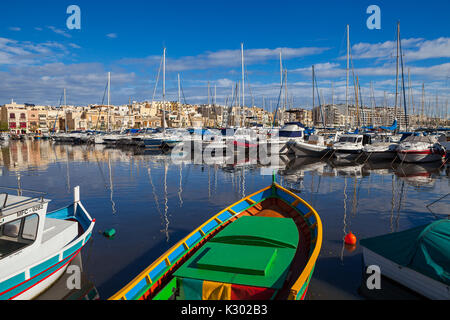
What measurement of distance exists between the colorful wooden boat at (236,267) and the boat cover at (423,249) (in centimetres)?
192

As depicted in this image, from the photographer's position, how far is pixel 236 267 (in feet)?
21.5

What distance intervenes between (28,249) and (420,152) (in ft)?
126

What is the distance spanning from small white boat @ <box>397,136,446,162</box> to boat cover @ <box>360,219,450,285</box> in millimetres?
30219

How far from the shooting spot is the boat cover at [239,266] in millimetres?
6133

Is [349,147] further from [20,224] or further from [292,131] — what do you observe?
[20,224]

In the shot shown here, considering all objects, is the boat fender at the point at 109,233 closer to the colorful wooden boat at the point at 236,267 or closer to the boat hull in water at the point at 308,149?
the colorful wooden boat at the point at 236,267

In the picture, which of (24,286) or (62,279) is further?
(62,279)

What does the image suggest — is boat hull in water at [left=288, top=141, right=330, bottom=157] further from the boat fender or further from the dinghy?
the dinghy

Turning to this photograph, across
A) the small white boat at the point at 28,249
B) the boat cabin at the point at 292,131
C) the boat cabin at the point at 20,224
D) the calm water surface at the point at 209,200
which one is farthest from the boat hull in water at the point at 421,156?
the boat cabin at the point at 20,224

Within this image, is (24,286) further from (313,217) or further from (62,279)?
(313,217)
